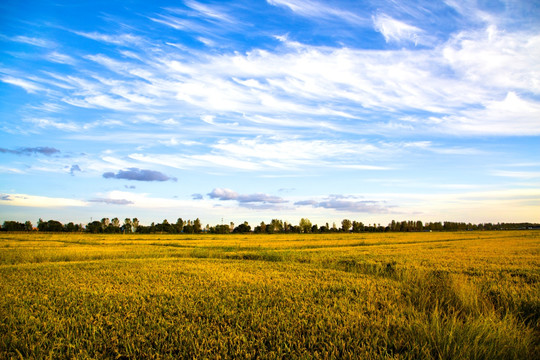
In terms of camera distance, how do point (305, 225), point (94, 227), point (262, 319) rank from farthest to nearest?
point (305, 225)
point (94, 227)
point (262, 319)

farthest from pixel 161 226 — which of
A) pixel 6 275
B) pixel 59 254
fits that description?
pixel 6 275

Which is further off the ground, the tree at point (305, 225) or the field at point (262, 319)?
the field at point (262, 319)

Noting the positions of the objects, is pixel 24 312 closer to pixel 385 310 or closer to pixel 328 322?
pixel 328 322

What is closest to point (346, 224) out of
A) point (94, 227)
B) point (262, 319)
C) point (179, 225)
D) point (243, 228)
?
point (243, 228)

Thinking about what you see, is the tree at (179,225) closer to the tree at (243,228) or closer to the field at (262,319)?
the tree at (243,228)

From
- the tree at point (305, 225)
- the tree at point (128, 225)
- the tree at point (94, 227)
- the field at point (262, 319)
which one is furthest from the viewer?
the tree at point (305, 225)

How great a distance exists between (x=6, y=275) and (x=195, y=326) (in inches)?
523

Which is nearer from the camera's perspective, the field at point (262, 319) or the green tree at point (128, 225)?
A: the field at point (262, 319)

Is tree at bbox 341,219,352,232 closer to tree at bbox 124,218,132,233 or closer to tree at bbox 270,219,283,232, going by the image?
tree at bbox 270,219,283,232

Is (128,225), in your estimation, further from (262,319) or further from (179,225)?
(262,319)

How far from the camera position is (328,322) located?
6152 mm

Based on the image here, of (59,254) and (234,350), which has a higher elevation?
(234,350)

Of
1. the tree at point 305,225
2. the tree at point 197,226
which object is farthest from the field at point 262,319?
the tree at point 305,225

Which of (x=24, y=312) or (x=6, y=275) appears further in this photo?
(x=6, y=275)
